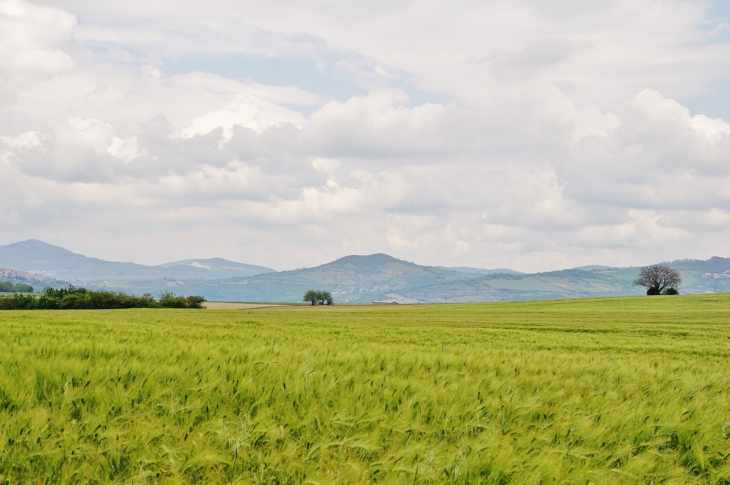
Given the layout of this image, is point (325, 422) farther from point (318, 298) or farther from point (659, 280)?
point (318, 298)

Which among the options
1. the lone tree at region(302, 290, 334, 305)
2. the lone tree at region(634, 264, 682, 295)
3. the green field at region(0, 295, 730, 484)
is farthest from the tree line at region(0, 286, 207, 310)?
the lone tree at region(634, 264, 682, 295)

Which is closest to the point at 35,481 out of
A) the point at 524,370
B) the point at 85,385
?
the point at 85,385

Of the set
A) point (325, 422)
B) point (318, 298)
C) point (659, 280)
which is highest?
point (325, 422)

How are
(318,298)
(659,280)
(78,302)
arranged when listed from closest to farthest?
1. (78,302)
2. (659,280)
3. (318,298)

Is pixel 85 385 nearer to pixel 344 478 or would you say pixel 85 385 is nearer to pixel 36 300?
pixel 344 478

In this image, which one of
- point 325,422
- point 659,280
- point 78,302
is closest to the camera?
point 325,422

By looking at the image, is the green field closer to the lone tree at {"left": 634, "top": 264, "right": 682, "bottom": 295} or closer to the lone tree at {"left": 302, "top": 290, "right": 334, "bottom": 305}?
the lone tree at {"left": 634, "top": 264, "right": 682, "bottom": 295}

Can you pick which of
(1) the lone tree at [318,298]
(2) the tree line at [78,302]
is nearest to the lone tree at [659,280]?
(1) the lone tree at [318,298]

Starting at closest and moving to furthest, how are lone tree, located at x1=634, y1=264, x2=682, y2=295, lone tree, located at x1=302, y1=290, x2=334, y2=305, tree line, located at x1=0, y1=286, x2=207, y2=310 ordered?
1. tree line, located at x1=0, y1=286, x2=207, y2=310
2. lone tree, located at x1=634, y1=264, x2=682, y2=295
3. lone tree, located at x1=302, y1=290, x2=334, y2=305

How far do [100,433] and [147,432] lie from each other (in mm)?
409

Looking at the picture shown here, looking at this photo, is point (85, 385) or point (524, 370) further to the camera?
point (524, 370)

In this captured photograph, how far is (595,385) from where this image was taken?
7961 mm

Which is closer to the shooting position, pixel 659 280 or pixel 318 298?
pixel 659 280

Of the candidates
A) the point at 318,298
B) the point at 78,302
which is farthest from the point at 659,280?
the point at 78,302
